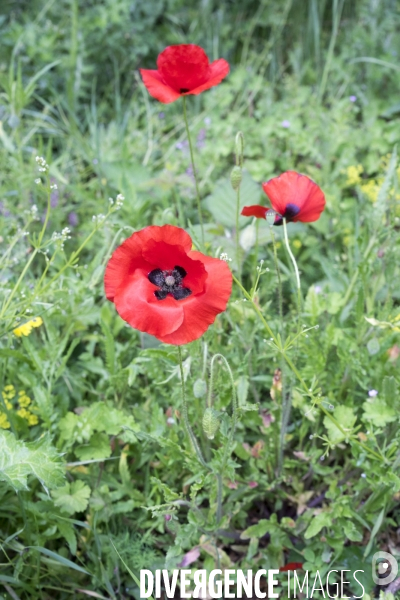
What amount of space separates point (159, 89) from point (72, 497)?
1037mm

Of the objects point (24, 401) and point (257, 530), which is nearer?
point (257, 530)

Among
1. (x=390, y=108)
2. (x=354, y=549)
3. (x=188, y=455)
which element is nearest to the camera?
(x=188, y=455)

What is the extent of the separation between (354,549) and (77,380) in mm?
949

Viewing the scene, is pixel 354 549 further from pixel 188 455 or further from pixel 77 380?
pixel 77 380

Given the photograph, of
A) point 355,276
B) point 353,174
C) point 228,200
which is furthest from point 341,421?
point 353,174

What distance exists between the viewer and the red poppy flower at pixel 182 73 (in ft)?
4.66

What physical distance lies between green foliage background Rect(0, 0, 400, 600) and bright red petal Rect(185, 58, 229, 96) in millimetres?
361

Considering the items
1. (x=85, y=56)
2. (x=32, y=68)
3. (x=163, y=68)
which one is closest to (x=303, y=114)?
(x=85, y=56)

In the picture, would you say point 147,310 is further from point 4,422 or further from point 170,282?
point 4,422

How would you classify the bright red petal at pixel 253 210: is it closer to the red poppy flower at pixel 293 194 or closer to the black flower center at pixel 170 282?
the red poppy flower at pixel 293 194

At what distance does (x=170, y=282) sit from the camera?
1.20 meters

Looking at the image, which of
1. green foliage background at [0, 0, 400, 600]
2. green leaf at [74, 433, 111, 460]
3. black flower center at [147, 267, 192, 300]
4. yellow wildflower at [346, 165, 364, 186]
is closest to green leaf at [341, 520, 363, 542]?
green foliage background at [0, 0, 400, 600]

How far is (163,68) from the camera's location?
144cm

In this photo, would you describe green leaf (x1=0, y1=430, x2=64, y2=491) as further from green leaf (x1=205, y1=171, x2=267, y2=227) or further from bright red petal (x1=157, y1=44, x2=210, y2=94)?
green leaf (x1=205, y1=171, x2=267, y2=227)
